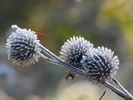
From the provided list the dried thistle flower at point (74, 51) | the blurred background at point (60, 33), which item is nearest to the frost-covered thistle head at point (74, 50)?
the dried thistle flower at point (74, 51)

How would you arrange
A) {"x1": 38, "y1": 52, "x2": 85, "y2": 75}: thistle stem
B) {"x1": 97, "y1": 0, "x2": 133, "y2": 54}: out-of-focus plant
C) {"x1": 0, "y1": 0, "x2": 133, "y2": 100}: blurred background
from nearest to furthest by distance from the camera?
{"x1": 38, "y1": 52, "x2": 85, "y2": 75}: thistle stem < {"x1": 97, "y1": 0, "x2": 133, "y2": 54}: out-of-focus plant < {"x1": 0, "y1": 0, "x2": 133, "y2": 100}: blurred background

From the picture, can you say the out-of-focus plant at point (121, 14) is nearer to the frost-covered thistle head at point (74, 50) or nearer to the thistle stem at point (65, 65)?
the frost-covered thistle head at point (74, 50)

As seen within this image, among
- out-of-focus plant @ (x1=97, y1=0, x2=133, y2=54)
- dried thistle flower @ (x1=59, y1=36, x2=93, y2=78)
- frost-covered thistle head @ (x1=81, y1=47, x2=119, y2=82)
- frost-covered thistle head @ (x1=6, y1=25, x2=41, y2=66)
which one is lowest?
frost-covered thistle head @ (x1=81, y1=47, x2=119, y2=82)

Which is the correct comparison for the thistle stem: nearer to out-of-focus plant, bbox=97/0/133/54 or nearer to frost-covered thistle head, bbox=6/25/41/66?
frost-covered thistle head, bbox=6/25/41/66

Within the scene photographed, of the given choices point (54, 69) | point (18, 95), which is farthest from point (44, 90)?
point (18, 95)

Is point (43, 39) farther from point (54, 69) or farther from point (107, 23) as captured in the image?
point (107, 23)

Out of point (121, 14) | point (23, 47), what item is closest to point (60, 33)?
point (121, 14)

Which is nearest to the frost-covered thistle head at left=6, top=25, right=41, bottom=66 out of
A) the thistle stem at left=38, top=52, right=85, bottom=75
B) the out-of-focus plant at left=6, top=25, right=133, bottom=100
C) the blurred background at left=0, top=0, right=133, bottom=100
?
the out-of-focus plant at left=6, top=25, right=133, bottom=100

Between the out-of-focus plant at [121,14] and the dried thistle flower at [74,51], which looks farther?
the out-of-focus plant at [121,14]
